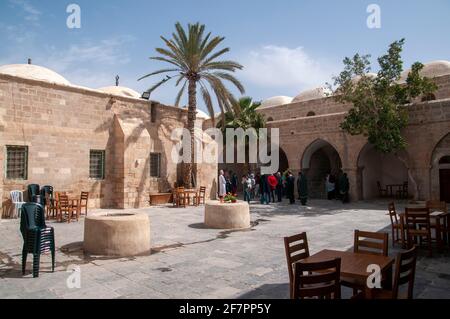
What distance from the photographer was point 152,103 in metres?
15.0

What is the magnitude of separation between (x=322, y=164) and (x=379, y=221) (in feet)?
35.3

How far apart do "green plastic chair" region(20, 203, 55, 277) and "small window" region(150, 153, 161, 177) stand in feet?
33.4

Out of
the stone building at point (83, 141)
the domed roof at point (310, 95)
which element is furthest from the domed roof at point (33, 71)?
the domed roof at point (310, 95)

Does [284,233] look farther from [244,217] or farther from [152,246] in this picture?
[152,246]

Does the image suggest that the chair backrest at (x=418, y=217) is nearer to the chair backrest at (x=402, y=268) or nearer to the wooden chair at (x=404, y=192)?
the chair backrest at (x=402, y=268)

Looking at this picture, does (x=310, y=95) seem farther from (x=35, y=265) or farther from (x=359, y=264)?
(x=35, y=265)

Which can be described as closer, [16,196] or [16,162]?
[16,196]

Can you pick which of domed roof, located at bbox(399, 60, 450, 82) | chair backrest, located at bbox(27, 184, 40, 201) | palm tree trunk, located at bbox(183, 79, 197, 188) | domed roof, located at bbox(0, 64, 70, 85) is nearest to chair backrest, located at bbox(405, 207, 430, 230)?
palm tree trunk, located at bbox(183, 79, 197, 188)

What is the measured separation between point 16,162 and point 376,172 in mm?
17527

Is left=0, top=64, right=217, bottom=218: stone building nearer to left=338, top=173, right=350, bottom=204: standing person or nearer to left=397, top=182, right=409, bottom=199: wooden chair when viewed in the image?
left=338, top=173, right=350, bottom=204: standing person

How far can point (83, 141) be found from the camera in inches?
494

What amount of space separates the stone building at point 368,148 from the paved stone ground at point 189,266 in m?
7.15

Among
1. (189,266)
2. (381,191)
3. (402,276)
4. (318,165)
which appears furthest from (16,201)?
(381,191)
